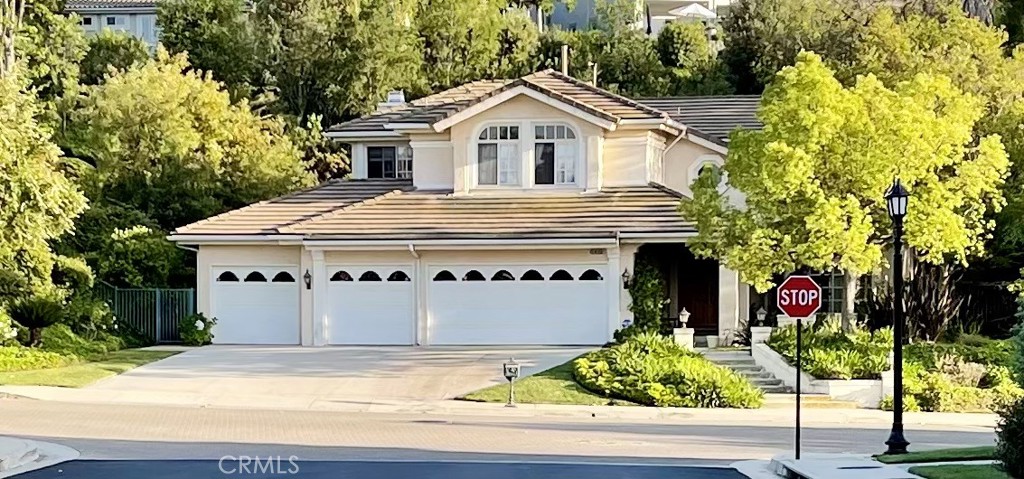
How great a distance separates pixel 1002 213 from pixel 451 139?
563 inches

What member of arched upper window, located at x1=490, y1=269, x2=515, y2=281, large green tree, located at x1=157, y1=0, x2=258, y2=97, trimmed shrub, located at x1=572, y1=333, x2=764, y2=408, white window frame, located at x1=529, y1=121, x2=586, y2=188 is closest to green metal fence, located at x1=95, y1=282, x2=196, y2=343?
arched upper window, located at x1=490, y1=269, x2=515, y2=281

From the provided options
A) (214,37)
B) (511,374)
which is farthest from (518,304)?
(214,37)

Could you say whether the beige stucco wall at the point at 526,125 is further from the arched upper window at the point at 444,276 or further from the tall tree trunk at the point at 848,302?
the tall tree trunk at the point at 848,302

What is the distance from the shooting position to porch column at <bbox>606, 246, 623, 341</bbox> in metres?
36.5

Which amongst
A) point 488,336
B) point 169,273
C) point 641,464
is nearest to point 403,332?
point 488,336

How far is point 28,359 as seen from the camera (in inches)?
1292

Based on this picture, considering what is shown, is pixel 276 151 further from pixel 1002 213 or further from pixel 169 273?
pixel 1002 213

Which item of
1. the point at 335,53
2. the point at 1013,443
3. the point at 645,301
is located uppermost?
the point at 335,53

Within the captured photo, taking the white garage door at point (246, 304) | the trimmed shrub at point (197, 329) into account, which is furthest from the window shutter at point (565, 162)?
the trimmed shrub at point (197, 329)

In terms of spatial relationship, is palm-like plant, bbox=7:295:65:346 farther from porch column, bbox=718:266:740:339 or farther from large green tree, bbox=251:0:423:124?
large green tree, bbox=251:0:423:124

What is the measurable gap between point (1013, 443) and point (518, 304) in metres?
22.1

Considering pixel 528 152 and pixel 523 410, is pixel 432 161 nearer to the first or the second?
pixel 528 152

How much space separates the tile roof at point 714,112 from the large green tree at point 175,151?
42.4 ft

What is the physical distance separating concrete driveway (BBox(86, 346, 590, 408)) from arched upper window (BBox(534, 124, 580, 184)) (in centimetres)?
490
